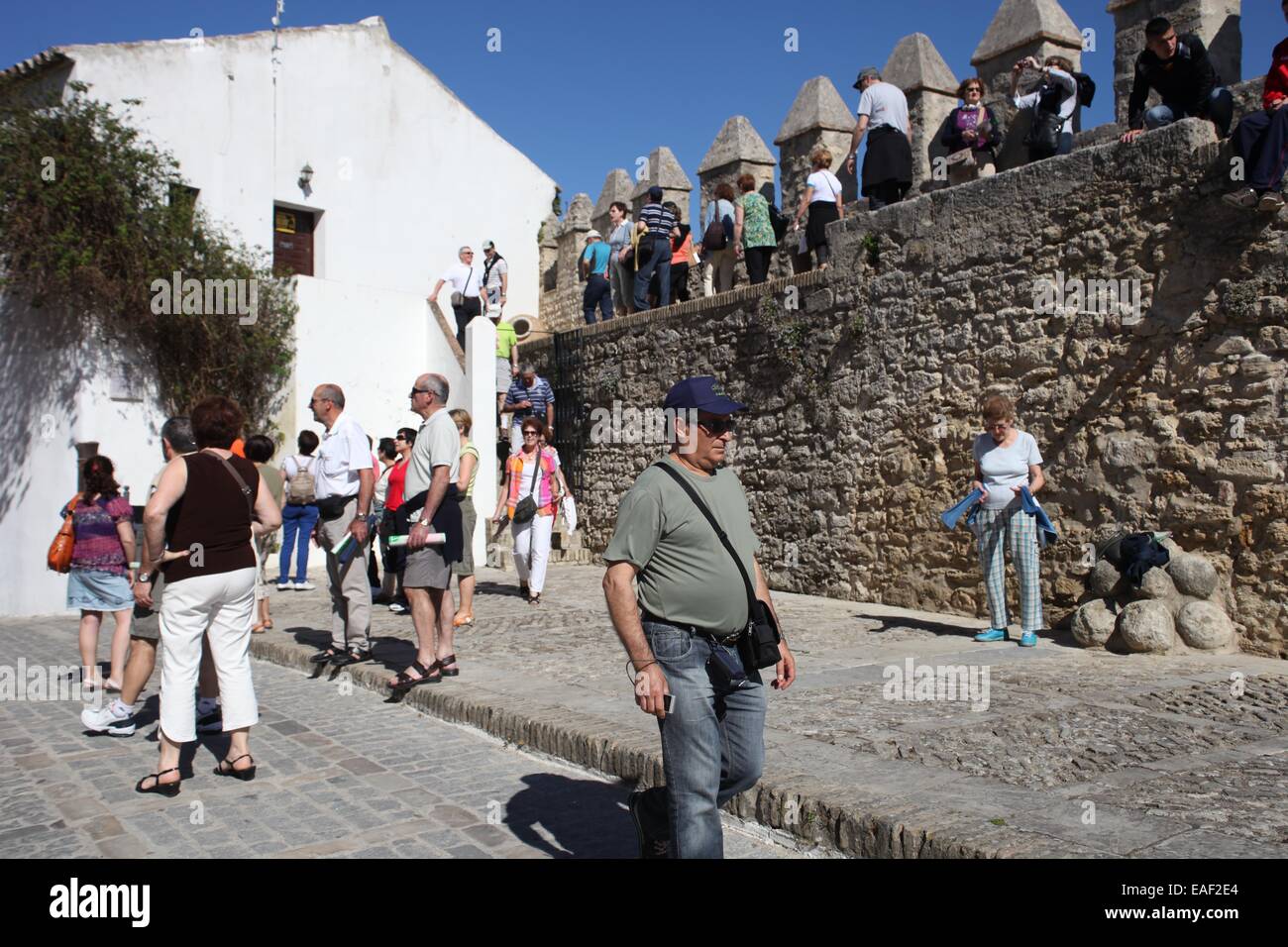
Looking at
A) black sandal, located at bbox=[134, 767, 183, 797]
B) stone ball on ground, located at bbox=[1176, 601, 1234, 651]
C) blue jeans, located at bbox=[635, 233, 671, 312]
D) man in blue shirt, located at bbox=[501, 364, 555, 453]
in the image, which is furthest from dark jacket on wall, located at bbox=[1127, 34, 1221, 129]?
man in blue shirt, located at bbox=[501, 364, 555, 453]

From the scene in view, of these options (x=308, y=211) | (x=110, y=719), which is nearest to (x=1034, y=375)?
(x=110, y=719)

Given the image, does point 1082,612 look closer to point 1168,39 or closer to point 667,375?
point 1168,39

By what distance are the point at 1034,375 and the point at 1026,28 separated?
3421 mm

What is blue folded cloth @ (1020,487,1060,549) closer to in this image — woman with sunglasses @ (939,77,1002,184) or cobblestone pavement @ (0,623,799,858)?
woman with sunglasses @ (939,77,1002,184)

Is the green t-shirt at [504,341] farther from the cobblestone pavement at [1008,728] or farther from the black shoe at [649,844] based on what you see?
the black shoe at [649,844]

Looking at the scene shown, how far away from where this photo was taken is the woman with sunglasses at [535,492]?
10625 mm

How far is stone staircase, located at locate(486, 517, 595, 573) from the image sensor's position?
48.9 feet

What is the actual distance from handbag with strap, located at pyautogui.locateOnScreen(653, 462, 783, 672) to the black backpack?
7.96 meters

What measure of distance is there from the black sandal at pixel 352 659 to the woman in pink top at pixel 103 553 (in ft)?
4.76

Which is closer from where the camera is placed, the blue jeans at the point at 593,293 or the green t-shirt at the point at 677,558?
the green t-shirt at the point at 677,558

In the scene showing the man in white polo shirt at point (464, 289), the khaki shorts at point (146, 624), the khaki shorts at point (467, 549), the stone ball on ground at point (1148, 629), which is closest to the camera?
the khaki shorts at point (146, 624)

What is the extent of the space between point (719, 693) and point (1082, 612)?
517 centimetres

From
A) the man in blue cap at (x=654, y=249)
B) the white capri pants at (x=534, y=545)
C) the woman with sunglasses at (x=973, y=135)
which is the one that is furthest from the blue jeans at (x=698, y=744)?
the man in blue cap at (x=654, y=249)
